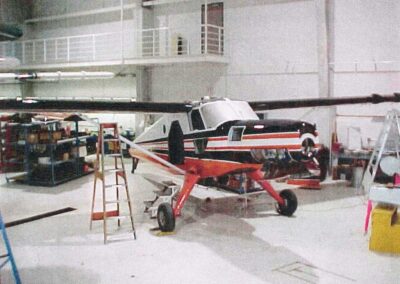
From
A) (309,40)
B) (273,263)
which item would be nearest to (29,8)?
(309,40)

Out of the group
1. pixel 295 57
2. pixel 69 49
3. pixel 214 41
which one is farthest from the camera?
pixel 69 49

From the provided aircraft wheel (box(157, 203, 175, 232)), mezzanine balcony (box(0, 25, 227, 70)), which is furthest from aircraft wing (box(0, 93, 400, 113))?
mezzanine balcony (box(0, 25, 227, 70))

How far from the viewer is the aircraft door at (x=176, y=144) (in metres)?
7.50

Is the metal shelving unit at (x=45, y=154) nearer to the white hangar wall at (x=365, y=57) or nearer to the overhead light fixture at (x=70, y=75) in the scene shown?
the overhead light fixture at (x=70, y=75)

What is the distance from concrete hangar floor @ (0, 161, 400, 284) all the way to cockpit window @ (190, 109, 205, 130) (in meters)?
1.78

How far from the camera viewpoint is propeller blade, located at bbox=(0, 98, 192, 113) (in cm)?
621

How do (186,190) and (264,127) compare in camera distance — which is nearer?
(264,127)

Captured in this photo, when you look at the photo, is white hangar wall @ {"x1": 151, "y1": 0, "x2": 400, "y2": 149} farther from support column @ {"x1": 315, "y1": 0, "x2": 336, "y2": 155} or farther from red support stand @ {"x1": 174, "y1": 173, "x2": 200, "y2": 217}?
red support stand @ {"x1": 174, "y1": 173, "x2": 200, "y2": 217}

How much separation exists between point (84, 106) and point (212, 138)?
2.23 meters

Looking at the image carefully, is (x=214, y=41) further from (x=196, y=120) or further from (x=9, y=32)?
(x=9, y=32)

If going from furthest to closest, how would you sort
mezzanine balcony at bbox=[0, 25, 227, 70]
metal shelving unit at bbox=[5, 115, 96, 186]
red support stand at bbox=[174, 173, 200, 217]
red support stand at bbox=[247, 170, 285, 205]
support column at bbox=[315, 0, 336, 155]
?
mezzanine balcony at bbox=[0, 25, 227, 70] → support column at bbox=[315, 0, 336, 155] → metal shelving unit at bbox=[5, 115, 96, 186] → red support stand at bbox=[247, 170, 285, 205] → red support stand at bbox=[174, 173, 200, 217]

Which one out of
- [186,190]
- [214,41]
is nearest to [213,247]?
[186,190]

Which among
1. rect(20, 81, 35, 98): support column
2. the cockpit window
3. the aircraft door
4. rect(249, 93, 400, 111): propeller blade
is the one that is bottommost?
the aircraft door

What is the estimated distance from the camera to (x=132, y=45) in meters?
17.7
